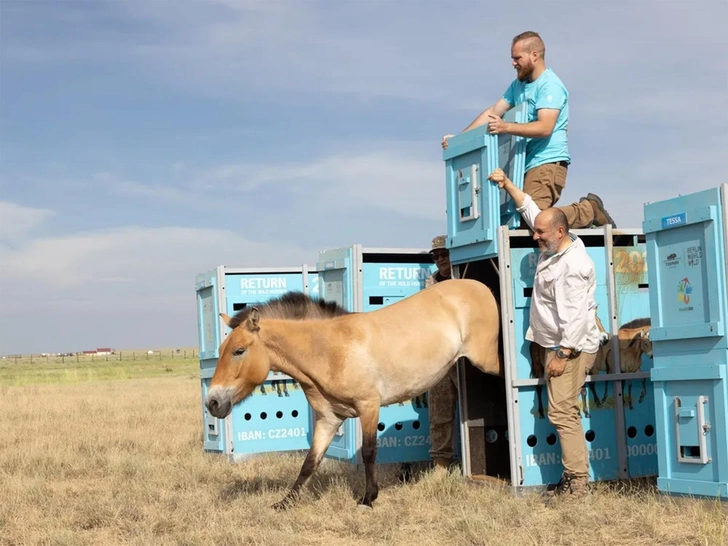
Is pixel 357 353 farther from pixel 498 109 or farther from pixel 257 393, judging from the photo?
pixel 257 393

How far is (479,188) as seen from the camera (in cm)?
836

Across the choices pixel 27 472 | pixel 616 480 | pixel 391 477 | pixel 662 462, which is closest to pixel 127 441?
pixel 27 472

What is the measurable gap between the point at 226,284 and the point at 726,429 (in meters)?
6.93

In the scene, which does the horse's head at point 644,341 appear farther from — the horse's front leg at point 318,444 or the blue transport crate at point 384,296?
the horse's front leg at point 318,444

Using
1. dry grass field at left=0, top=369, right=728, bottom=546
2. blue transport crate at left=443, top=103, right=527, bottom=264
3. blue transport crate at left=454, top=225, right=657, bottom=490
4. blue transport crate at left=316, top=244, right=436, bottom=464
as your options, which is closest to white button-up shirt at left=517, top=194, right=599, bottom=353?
blue transport crate at left=454, top=225, right=657, bottom=490

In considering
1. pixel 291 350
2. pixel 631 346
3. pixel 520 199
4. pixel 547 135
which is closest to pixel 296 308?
pixel 291 350

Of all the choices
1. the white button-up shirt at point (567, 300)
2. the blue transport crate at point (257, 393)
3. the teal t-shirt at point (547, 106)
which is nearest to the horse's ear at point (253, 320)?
the white button-up shirt at point (567, 300)

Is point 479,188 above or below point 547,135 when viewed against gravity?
below

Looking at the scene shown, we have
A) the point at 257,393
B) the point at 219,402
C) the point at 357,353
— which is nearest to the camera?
the point at 219,402

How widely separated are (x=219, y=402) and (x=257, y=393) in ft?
13.6

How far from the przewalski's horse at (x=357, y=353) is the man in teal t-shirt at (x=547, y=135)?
3.64ft

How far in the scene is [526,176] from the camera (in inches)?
333

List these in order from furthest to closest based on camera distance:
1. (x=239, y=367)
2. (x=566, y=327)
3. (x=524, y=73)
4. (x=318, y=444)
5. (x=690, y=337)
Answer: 1. (x=524, y=73)
2. (x=318, y=444)
3. (x=239, y=367)
4. (x=566, y=327)
5. (x=690, y=337)

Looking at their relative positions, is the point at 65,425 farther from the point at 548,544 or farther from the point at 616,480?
the point at 548,544
